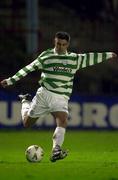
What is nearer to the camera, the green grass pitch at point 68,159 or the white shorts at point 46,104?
the green grass pitch at point 68,159

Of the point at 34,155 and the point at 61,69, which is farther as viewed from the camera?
the point at 61,69

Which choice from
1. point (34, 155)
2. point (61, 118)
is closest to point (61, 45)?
point (61, 118)

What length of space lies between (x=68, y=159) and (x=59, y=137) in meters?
1.16

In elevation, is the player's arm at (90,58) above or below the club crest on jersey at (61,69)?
above

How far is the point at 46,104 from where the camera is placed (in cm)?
1496

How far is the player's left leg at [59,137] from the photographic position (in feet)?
46.8

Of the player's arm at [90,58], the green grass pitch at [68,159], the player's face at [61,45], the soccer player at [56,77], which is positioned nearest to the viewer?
the green grass pitch at [68,159]

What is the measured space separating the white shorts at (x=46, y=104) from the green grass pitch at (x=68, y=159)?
2.80 feet

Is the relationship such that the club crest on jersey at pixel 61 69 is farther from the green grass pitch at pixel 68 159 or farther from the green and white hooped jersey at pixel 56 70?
the green grass pitch at pixel 68 159

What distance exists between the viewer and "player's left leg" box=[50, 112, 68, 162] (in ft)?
46.8

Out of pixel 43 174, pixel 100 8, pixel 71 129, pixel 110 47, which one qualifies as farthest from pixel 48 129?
pixel 43 174

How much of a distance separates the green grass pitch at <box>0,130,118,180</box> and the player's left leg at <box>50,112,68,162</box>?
16 centimetres

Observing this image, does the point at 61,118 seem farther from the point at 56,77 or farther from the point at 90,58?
the point at 90,58

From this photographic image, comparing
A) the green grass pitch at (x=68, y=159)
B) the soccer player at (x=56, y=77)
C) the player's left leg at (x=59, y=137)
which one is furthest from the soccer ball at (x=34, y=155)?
the soccer player at (x=56, y=77)
